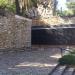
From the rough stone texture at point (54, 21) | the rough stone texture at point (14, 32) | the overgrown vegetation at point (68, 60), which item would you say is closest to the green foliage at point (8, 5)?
the rough stone texture at point (54, 21)

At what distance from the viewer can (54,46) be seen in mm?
19484

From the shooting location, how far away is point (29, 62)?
14359 mm

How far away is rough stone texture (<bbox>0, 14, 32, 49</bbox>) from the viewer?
17.9 meters

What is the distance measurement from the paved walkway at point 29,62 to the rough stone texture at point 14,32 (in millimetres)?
655

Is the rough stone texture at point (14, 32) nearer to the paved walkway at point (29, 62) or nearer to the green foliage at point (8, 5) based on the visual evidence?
the paved walkway at point (29, 62)

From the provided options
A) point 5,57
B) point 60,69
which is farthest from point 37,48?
point 60,69

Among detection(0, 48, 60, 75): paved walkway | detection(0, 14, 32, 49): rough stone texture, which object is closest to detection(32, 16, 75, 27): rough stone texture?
detection(0, 14, 32, 49): rough stone texture

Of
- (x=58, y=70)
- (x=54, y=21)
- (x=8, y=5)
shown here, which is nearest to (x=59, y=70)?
(x=58, y=70)

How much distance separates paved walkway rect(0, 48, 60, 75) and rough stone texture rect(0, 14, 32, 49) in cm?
66

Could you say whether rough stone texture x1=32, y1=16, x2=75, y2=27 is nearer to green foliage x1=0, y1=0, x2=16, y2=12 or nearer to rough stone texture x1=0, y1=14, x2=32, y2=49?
green foliage x1=0, y1=0, x2=16, y2=12

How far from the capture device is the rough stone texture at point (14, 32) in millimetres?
17906

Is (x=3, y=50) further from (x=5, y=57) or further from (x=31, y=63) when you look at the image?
(x=31, y=63)

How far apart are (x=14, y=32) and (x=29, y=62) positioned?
12.9ft

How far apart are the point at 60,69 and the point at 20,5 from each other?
44.9ft
